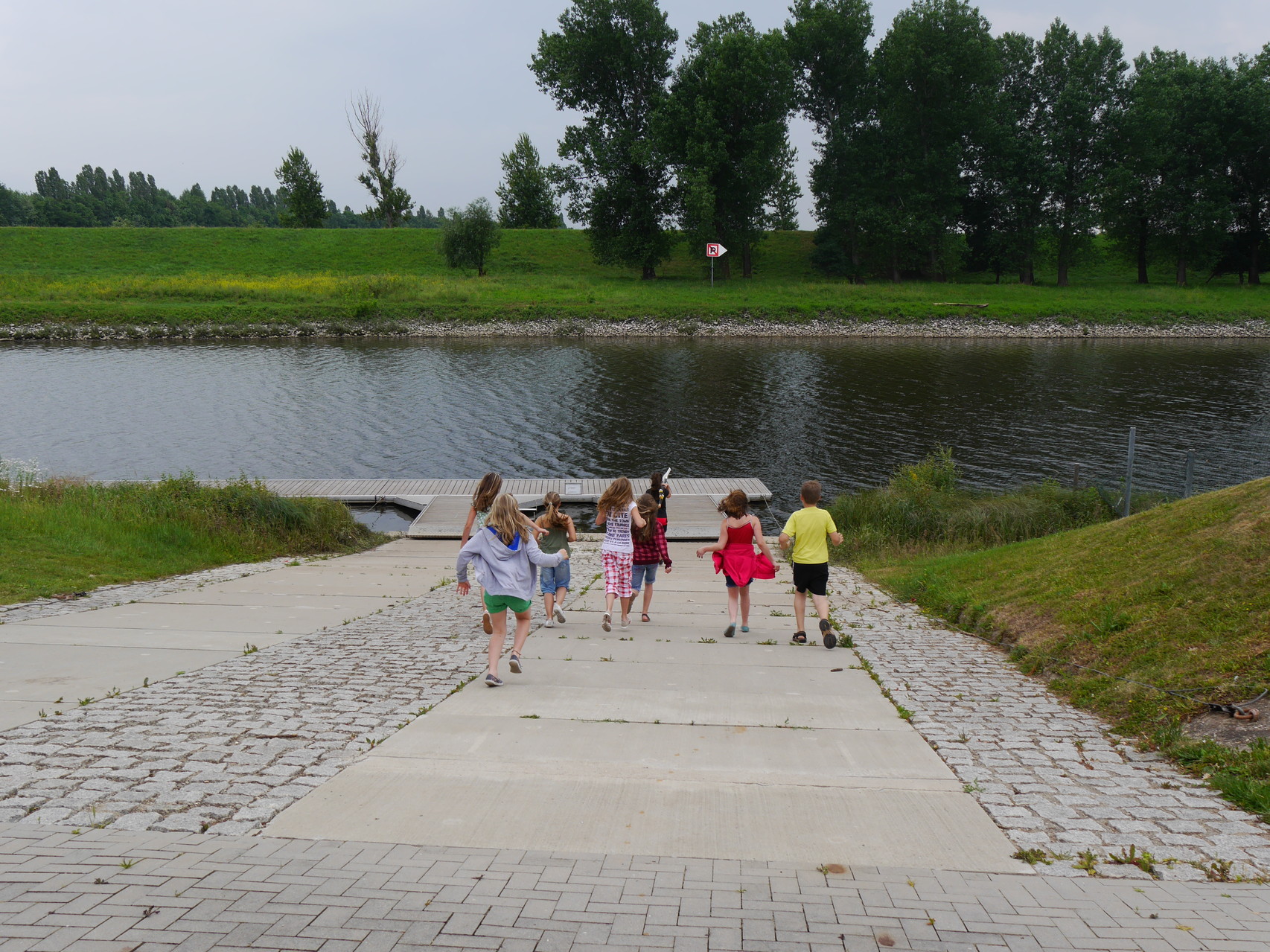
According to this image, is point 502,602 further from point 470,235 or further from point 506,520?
point 470,235

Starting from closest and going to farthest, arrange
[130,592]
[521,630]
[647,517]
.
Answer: [521,630]
[647,517]
[130,592]

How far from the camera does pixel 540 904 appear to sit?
12.3ft

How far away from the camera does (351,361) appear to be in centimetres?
4291

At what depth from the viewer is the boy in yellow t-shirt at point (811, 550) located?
29.6 feet

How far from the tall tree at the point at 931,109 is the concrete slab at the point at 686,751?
6414cm

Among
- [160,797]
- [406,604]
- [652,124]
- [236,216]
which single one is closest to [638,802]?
[160,797]

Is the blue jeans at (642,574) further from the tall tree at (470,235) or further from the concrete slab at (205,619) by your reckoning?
the tall tree at (470,235)

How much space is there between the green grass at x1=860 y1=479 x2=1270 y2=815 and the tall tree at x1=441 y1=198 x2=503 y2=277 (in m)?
61.9

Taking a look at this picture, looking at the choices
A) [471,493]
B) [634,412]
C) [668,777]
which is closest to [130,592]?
[668,777]

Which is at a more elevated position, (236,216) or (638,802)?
(236,216)

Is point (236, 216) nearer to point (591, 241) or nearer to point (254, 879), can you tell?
point (591, 241)

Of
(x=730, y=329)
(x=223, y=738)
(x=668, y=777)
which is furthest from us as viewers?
(x=730, y=329)

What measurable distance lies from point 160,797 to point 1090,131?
245 feet

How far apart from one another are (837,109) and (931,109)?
25.7ft
